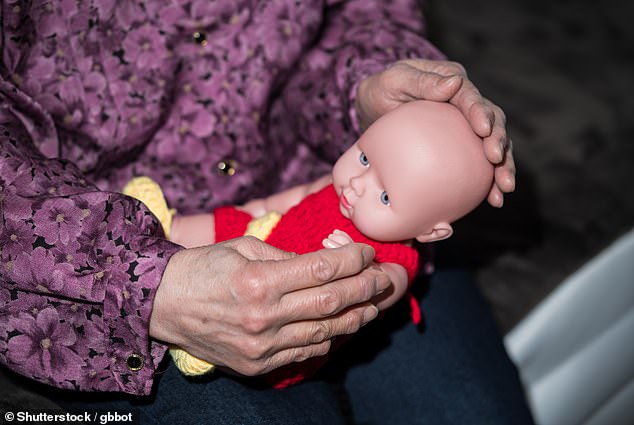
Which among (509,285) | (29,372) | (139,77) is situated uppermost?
(139,77)

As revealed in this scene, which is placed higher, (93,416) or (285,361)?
(285,361)

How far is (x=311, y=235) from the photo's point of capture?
3.26 ft

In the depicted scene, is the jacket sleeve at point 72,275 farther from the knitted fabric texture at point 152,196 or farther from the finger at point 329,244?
the finger at point 329,244

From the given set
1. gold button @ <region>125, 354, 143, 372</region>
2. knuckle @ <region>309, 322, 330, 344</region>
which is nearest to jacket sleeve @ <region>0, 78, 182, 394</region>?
gold button @ <region>125, 354, 143, 372</region>

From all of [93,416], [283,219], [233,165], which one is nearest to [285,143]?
[233,165]

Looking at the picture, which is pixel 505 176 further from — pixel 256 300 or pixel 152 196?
pixel 152 196

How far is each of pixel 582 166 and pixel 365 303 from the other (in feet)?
5.41

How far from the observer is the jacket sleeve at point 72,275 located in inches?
Result: 33.1

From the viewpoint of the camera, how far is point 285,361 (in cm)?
88

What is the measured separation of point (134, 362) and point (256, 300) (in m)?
0.21

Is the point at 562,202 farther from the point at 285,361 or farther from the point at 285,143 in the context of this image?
the point at 285,361

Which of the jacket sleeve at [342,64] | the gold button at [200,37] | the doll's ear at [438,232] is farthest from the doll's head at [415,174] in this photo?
the gold button at [200,37]

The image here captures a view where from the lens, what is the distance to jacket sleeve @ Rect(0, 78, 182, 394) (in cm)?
84

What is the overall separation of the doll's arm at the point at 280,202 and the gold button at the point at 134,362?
13.9 inches
